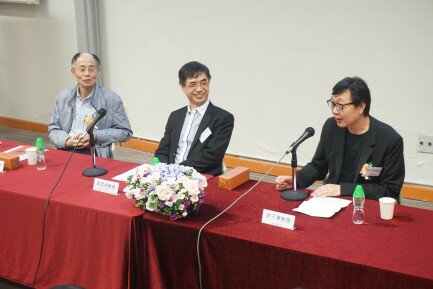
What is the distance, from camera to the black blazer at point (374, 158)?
279 cm

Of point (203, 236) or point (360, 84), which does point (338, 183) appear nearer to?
point (360, 84)

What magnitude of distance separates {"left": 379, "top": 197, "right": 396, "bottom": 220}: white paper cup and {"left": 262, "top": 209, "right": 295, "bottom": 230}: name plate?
42 centimetres

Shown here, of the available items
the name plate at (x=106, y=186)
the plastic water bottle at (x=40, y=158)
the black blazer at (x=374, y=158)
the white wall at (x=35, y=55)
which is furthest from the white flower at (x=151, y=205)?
the white wall at (x=35, y=55)

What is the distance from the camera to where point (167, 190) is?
94.3 inches

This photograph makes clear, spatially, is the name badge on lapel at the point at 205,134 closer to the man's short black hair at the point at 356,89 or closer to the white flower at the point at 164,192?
the man's short black hair at the point at 356,89

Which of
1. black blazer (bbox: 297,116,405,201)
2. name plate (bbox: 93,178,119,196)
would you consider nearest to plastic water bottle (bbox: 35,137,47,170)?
name plate (bbox: 93,178,119,196)

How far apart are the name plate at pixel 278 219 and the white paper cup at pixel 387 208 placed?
0.42 metres

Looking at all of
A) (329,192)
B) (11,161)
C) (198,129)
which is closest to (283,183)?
(329,192)

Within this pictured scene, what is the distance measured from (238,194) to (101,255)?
75cm

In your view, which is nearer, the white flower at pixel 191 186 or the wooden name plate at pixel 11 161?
the white flower at pixel 191 186

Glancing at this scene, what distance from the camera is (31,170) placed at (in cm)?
322

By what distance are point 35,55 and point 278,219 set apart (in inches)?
209

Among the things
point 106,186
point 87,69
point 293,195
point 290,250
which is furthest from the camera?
point 87,69

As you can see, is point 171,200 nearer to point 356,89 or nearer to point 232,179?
point 232,179
